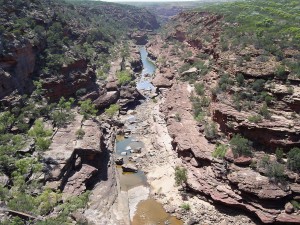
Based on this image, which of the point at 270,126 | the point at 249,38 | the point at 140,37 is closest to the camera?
the point at 270,126

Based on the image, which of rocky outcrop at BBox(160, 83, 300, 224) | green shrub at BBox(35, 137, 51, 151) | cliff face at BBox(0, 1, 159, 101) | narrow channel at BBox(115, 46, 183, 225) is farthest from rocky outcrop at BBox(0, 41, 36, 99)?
rocky outcrop at BBox(160, 83, 300, 224)

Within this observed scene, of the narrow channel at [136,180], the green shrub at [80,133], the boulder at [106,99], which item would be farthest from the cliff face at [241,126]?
the green shrub at [80,133]

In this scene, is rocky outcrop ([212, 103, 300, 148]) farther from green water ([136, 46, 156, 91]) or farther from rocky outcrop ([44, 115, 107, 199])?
green water ([136, 46, 156, 91])

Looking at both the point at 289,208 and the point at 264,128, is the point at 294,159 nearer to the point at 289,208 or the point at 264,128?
the point at 264,128

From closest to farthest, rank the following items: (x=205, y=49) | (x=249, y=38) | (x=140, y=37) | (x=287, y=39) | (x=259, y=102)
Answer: (x=259, y=102)
(x=287, y=39)
(x=249, y=38)
(x=205, y=49)
(x=140, y=37)

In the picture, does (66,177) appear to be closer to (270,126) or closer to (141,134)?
(141,134)

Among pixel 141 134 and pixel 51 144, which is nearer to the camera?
pixel 51 144

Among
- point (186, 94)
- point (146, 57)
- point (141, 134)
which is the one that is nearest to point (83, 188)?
point (141, 134)
